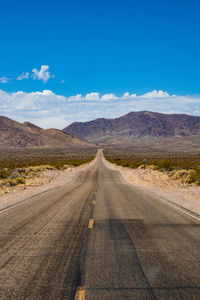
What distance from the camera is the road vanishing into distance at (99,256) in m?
4.36

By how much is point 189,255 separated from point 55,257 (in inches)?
116

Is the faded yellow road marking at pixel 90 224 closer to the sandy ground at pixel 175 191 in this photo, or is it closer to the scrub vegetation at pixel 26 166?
the sandy ground at pixel 175 191

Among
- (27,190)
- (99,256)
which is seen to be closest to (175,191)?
(27,190)

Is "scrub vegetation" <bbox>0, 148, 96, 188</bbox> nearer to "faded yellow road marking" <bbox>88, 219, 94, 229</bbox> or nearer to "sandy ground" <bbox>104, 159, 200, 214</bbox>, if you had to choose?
"sandy ground" <bbox>104, 159, 200, 214</bbox>

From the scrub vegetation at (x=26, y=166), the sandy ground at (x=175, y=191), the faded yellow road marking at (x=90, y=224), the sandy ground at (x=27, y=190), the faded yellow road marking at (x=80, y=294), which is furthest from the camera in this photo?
the scrub vegetation at (x=26, y=166)

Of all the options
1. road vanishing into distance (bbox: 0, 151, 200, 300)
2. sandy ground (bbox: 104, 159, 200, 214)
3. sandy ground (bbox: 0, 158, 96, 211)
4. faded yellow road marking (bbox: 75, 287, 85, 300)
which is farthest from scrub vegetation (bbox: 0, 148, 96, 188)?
faded yellow road marking (bbox: 75, 287, 85, 300)

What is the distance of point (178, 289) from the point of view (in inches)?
173

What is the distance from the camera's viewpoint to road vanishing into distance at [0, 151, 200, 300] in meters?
4.36

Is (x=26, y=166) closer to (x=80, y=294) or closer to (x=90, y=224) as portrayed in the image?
(x=90, y=224)

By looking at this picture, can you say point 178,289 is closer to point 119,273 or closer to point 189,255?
point 119,273

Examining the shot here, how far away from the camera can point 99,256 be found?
5797mm

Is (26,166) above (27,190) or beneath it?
beneath

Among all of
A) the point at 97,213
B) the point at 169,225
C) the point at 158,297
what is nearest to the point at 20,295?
the point at 158,297

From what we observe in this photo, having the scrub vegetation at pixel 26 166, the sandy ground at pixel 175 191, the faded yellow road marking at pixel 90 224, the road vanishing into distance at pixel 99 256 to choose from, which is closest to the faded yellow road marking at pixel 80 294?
the road vanishing into distance at pixel 99 256
